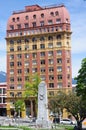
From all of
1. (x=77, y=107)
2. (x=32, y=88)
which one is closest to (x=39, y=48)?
(x=32, y=88)

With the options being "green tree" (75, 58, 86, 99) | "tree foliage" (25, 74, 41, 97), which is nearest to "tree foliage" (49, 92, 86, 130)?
"green tree" (75, 58, 86, 99)

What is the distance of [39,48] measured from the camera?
124000 mm

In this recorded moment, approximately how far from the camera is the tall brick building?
4742 inches

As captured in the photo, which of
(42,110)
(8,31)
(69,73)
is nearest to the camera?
(42,110)

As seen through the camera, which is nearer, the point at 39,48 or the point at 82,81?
the point at 82,81

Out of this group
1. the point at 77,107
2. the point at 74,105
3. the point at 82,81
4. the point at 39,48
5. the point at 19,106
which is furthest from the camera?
the point at 39,48

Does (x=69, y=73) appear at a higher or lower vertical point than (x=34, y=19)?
lower

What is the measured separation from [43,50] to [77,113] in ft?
184

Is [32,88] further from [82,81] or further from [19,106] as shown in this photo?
[82,81]

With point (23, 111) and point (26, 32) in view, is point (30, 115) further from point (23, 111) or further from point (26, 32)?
point (26, 32)

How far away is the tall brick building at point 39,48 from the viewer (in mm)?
120438

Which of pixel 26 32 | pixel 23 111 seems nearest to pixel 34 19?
pixel 26 32

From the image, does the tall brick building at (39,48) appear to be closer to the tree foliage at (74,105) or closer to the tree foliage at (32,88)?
the tree foliage at (32,88)

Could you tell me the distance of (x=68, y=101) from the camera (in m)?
71.1
